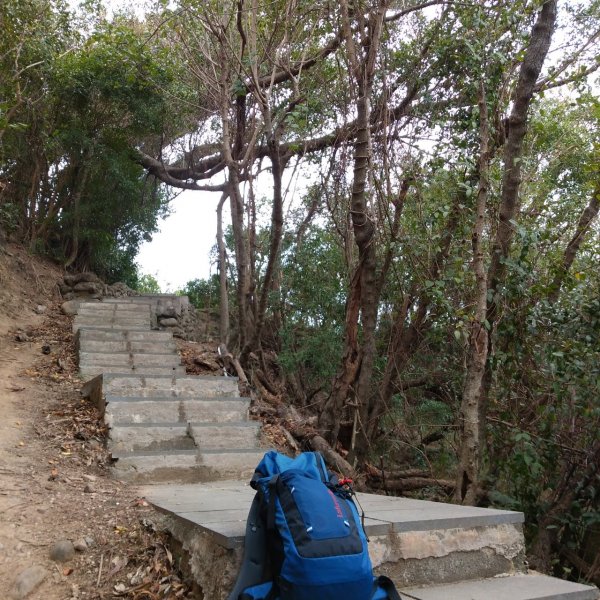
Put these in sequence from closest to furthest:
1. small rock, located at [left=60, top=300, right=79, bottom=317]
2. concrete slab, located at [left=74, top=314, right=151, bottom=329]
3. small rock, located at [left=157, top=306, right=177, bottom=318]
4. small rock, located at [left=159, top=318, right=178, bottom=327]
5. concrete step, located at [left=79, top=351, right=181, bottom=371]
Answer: concrete step, located at [left=79, top=351, right=181, bottom=371] < concrete slab, located at [left=74, top=314, right=151, bottom=329] < small rock, located at [left=60, top=300, right=79, bottom=317] < small rock, located at [left=159, top=318, right=178, bottom=327] < small rock, located at [left=157, top=306, right=177, bottom=318]

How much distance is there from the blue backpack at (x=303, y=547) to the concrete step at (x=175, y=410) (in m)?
2.86

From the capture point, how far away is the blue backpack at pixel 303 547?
211 centimetres

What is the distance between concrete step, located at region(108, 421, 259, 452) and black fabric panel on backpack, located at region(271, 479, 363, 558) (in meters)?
2.73

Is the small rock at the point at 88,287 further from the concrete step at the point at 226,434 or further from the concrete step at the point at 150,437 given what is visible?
the concrete step at the point at 150,437

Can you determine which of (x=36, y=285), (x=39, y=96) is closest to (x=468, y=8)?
(x=39, y=96)

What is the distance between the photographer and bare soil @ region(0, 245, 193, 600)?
2967mm

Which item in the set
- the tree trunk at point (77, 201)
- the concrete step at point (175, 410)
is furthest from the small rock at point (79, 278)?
the concrete step at point (175, 410)

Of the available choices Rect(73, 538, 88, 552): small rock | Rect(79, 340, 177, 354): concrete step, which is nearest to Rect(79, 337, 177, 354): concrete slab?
Rect(79, 340, 177, 354): concrete step

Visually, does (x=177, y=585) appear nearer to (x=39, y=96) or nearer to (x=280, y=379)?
(x=280, y=379)

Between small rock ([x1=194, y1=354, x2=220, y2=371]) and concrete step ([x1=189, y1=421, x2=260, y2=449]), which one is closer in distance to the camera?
concrete step ([x1=189, y1=421, x2=260, y2=449])

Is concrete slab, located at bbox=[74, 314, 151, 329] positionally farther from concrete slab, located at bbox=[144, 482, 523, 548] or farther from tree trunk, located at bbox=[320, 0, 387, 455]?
concrete slab, located at bbox=[144, 482, 523, 548]

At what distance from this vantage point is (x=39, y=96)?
938cm

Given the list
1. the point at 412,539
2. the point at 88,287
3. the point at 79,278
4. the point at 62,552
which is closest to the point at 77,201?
the point at 79,278

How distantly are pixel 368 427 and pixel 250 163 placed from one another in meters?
3.65
